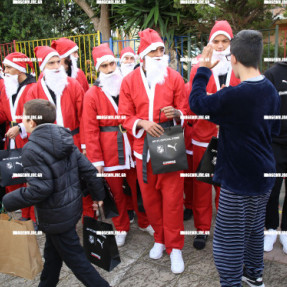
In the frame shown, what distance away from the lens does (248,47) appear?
193cm

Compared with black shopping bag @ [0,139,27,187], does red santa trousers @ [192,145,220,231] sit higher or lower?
lower

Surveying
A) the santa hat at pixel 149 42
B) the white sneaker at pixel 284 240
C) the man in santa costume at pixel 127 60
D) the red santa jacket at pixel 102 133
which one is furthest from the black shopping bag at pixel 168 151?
the man in santa costume at pixel 127 60

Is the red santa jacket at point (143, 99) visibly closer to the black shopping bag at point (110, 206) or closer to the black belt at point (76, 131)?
the black shopping bag at point (110, 206)

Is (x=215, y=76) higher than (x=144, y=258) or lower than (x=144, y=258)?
higher

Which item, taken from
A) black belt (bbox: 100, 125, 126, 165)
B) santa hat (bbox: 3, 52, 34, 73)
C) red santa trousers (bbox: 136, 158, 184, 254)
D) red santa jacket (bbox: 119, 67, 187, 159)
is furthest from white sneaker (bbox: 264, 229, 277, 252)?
santa hat (bbox: 3, 52, 34, 73)

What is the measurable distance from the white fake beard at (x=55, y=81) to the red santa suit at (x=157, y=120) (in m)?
0.96

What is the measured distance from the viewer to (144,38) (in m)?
2.91

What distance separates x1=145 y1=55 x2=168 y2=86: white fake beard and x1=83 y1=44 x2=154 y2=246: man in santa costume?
1.86ft

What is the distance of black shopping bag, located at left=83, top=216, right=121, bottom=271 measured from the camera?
2.41 metres

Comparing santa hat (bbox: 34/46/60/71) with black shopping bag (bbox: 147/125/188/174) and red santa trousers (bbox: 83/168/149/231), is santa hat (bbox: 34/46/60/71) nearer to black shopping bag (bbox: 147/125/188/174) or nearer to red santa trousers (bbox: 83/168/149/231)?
red santa trousers (bbox: 83/168/149/231)

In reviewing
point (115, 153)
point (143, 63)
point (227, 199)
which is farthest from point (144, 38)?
point (227, 199)

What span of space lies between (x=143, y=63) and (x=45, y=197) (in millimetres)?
1609

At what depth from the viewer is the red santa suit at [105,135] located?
3246 mm

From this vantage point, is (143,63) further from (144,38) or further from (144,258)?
(144,258)
